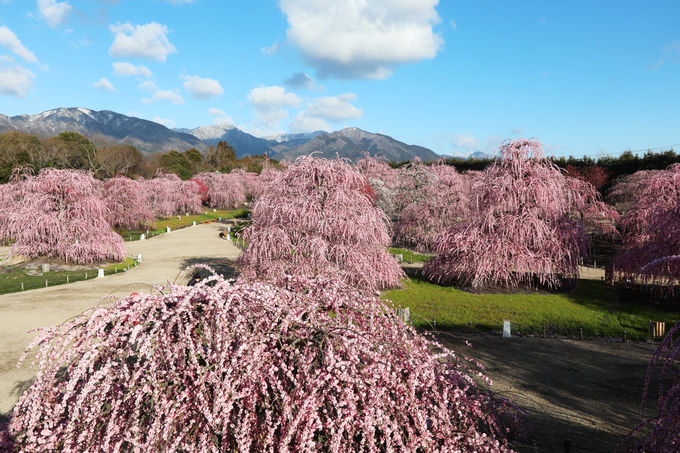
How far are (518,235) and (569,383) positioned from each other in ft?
25.5

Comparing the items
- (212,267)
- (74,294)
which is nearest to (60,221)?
(74,294)

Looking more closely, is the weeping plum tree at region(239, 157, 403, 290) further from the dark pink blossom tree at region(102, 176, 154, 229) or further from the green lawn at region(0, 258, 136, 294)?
the dark pink blossom tree at region(102, 176, 154, 229)

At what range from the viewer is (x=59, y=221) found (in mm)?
19969

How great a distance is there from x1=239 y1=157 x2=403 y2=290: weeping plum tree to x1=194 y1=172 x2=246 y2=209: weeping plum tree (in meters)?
41.3

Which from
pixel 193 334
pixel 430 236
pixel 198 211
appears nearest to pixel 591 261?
pixel 430 236

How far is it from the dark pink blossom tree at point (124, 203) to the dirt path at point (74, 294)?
14.8 ft

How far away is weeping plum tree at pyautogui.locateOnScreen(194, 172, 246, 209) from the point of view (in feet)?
171

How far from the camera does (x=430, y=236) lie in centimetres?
2464

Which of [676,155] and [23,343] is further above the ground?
[676,155]

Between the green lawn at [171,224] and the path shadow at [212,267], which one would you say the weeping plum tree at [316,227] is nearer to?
the path shadow at [212,267]

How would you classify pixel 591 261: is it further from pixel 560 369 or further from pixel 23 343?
pixel 23 343

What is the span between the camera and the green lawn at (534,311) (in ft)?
36.9

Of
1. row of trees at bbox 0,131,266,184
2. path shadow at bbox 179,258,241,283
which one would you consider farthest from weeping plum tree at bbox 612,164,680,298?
row of trees at bbox 0,131,266,184

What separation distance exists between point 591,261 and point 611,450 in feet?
62.7
